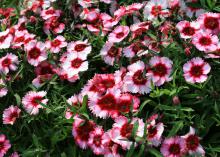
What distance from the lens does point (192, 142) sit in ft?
8.41

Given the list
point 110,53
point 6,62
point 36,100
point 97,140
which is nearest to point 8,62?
point 6,62

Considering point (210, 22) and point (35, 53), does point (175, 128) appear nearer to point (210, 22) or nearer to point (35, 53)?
point (210, 22)

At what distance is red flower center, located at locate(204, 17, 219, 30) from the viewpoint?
9.74ft

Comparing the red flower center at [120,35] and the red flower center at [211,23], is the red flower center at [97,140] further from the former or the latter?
the red flower center at [211,23]

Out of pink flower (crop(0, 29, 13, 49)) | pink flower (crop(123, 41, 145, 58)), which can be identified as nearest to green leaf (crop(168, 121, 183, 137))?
pink flower (crop(123, 41, 145, 58))

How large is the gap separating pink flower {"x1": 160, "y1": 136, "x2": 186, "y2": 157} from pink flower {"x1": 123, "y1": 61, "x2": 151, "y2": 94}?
0.38 m

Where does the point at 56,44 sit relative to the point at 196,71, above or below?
below

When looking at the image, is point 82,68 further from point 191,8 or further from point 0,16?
point 0,16

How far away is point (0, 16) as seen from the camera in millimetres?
4086

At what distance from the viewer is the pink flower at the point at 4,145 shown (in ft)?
9.45

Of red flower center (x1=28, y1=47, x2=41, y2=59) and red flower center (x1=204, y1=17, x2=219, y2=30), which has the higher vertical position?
red flower center (x1=204, y1=17, x2=219, y2=30)

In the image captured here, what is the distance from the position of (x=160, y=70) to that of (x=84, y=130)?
63 cm

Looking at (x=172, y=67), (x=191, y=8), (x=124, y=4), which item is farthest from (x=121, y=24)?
(x=172, y=67)

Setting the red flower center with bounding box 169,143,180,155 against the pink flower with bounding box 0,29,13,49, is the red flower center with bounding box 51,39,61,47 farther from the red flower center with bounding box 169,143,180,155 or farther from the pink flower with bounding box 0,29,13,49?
the red flower center with bounding box 169,143,180,155
